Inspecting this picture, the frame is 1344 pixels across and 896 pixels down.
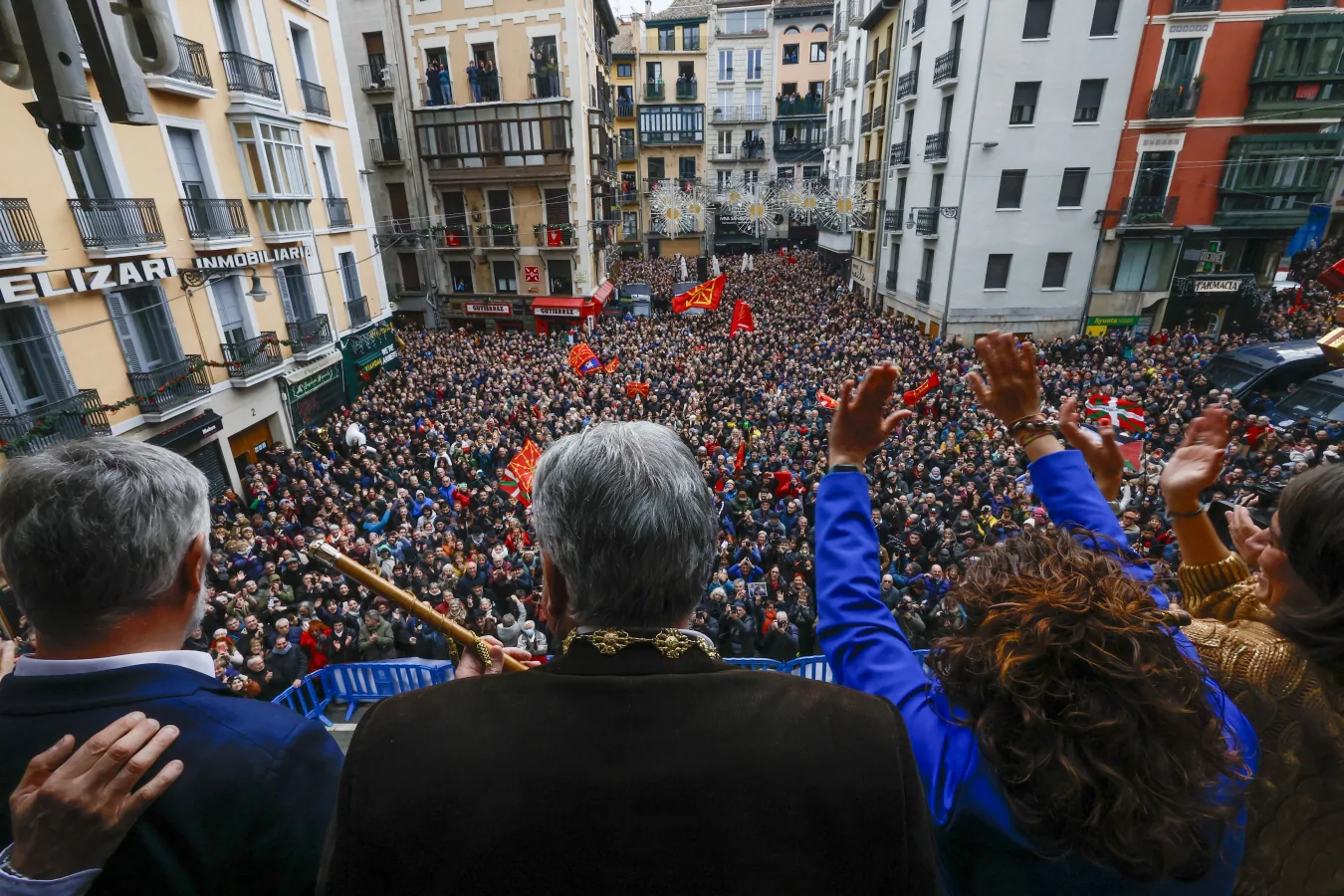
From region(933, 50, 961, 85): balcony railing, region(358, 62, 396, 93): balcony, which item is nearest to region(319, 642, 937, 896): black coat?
region(933, 50, 961, 85): balcony railing

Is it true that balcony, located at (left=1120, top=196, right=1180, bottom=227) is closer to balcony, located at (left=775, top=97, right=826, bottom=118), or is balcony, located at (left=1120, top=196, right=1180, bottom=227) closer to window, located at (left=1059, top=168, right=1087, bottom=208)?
window, located at (left=1059, top=168, right=1087, bottom=208)

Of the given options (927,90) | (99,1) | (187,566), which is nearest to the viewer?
(187,566)

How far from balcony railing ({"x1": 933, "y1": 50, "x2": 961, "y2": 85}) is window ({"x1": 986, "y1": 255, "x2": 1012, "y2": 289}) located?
6.34 metres

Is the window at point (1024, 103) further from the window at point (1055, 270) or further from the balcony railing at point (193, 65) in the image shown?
the balcony railing at point (193, 65)

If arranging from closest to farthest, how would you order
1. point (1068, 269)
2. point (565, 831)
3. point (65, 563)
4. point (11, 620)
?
point (565, 831) < point (65, 563) < point (11, 620) < point (1068, 269)

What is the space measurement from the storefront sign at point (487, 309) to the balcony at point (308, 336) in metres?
10.2

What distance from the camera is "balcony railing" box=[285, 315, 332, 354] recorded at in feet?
53.0

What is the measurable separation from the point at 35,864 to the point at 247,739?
1.27 feet

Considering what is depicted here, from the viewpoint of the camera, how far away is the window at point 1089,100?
20.3m

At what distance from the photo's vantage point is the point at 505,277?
1076 inches

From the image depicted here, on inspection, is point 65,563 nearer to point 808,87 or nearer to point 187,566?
point 187,566

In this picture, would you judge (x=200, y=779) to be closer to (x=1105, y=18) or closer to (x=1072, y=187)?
(x=1072, y=187)

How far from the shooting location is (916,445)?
12.4 m

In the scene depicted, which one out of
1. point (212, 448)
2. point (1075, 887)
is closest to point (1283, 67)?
point (1075, 887)
